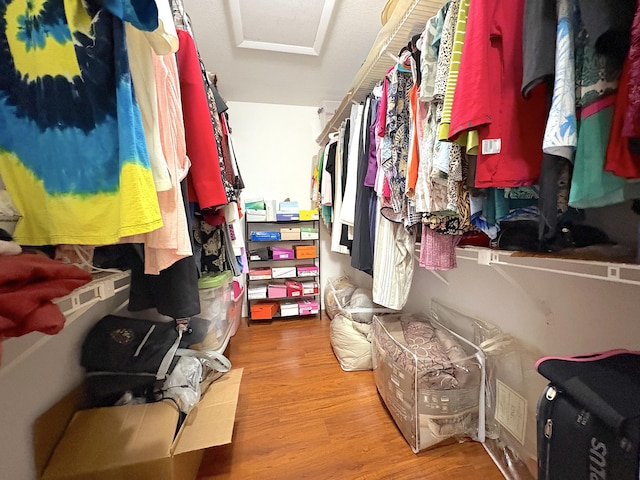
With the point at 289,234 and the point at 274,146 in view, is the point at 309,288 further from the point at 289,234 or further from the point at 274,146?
the point at 274,146

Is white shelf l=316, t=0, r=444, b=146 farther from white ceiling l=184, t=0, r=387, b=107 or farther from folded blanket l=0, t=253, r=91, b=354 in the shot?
folded blanket l=0, t=253, r=91, b=354

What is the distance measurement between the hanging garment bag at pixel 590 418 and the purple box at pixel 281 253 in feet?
6.37

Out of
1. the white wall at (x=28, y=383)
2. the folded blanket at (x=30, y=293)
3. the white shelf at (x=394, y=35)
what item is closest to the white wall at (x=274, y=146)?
the white shelf at (x=394, y=35)

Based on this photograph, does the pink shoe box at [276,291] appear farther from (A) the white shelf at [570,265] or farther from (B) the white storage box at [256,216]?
(A) the white shelf at [570,265]

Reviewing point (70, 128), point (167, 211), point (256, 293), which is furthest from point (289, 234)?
point (70, 128)

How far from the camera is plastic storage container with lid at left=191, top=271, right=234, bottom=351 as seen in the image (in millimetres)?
1226

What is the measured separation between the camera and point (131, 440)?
788mm

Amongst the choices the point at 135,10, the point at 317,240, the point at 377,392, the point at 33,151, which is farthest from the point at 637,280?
the point at 317,240

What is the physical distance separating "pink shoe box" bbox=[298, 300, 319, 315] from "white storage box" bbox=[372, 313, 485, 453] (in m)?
Result: 1.28

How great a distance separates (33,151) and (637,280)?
1113 millimetres

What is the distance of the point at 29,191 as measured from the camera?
18.2 inches

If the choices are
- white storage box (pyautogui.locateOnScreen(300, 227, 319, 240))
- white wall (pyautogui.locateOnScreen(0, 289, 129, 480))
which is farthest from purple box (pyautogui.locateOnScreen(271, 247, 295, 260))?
white wall (pyautogui.locateOnScreen(0, 289, 129, 480))

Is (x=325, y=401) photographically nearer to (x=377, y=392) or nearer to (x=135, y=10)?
(x=377, y=392)

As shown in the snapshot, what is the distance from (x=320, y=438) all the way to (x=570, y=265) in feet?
3.67
